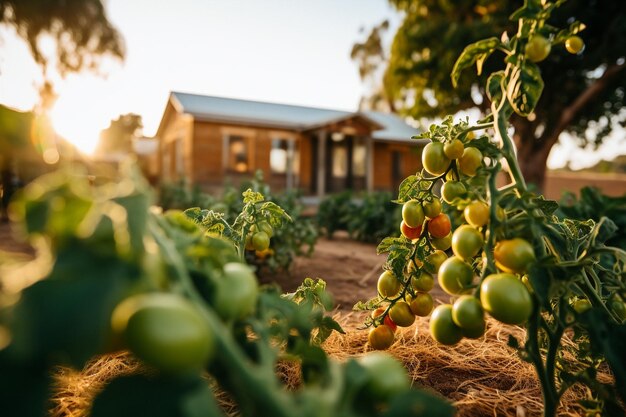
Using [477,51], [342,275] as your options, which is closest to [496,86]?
[477,51]

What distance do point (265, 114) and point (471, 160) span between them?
15.3 meters

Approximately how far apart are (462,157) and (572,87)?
13762 mm

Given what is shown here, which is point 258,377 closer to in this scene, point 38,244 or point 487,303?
point 38,244

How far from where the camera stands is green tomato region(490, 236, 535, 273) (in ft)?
2.29

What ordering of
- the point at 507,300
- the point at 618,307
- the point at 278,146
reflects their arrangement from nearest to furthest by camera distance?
1. the point at 507,300
2. the point at 618,307
3. the point at 278,146

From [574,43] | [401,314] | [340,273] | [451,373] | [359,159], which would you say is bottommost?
[340,273]

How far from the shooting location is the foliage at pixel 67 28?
14.9 m

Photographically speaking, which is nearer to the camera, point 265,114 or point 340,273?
point 340,273

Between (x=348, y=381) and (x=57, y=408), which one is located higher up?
(x=348, y=381)

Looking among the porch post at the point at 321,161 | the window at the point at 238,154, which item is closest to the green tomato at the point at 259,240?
the porch post at the point at 321,161

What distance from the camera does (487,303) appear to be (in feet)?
2.20

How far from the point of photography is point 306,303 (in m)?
0.75

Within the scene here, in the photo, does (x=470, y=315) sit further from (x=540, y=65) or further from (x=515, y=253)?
(x=540, y=65)

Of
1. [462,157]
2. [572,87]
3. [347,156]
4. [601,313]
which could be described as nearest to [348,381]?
[601,313]
